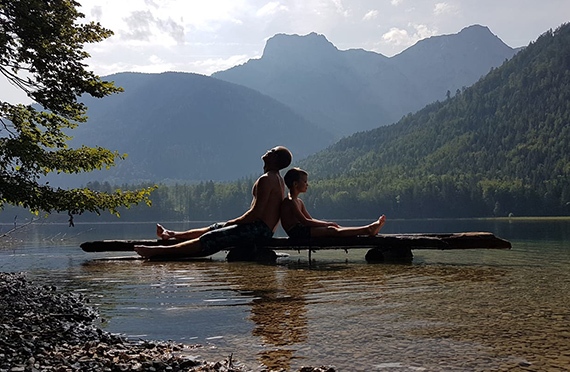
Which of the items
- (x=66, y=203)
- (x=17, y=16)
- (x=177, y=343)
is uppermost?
(x=17, y=16)

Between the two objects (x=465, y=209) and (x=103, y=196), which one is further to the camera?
(x=465, y=209)

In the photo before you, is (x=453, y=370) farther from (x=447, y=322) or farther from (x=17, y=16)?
(x=17, y=16)

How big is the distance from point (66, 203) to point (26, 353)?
681cm

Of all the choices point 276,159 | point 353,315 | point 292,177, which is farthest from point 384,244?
point 353,315

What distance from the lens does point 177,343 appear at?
20.0 ft

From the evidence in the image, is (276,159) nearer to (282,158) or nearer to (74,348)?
(282,158)

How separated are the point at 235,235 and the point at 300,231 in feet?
6.14

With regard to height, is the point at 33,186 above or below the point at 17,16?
below

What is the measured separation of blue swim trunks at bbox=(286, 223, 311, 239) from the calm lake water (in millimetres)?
2605

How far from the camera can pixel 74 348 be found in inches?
225

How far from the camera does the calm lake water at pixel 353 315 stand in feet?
17.3

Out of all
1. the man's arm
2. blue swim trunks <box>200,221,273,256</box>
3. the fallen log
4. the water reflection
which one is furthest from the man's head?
the water reflection

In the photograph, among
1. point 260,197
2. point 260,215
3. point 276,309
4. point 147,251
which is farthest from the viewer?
point 147,251

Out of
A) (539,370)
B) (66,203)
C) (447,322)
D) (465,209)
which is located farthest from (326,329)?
(465,209)
